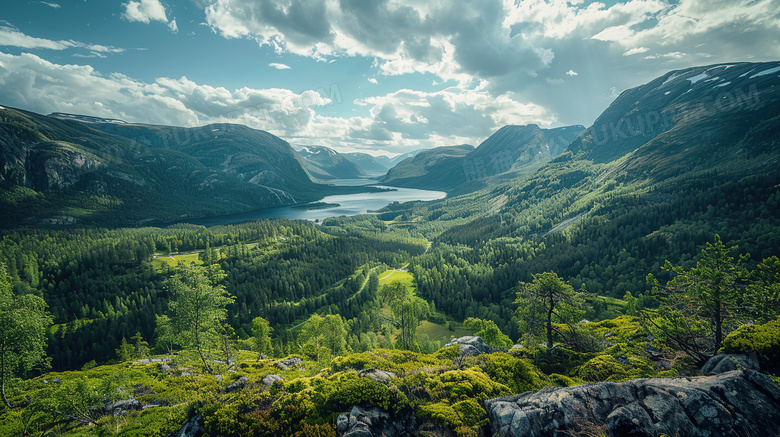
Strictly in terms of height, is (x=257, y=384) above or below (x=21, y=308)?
below

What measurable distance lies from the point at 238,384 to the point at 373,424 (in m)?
14.4

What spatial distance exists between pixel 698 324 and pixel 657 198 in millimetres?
198984

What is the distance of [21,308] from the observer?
25562mm

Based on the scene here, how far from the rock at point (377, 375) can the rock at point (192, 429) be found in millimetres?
10506

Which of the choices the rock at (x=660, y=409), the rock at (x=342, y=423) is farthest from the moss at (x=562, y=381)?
the rock at (x=342, y=423)

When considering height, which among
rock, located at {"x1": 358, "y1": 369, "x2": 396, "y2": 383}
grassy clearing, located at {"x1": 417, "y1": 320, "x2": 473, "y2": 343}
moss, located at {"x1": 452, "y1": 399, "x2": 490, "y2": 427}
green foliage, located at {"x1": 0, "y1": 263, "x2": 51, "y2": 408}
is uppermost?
green foliage, located at {"x1": 0, "y1": 263, "x2": 51, "y2": 408}

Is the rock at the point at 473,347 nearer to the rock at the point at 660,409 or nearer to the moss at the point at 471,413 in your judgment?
the moss at the point at 471,413

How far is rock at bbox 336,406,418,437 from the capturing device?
52.0 feet

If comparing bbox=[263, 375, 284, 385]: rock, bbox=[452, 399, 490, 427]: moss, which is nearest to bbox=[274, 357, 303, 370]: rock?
bbox=[263, 375, 284, 385]: rock

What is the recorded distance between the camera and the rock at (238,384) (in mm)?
23469

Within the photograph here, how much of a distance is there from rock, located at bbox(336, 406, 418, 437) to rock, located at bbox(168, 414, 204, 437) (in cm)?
868

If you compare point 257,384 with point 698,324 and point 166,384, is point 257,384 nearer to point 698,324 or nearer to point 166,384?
point 166,384

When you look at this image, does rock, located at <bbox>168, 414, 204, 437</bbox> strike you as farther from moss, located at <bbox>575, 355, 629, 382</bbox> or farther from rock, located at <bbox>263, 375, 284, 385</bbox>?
moss, located at <bbox>575, 355, 629, 382</bbox>

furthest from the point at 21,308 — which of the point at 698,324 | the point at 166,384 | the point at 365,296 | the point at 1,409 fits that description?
the point at 365,296
